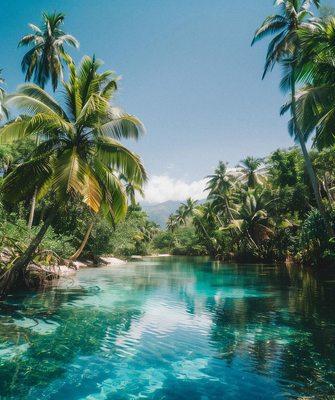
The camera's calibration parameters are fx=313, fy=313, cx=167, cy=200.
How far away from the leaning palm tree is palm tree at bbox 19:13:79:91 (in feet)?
46.0

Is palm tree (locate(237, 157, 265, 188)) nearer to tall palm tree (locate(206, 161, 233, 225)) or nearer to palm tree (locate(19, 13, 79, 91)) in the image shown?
tall palm tree (locate(206, 161, 233, 225))

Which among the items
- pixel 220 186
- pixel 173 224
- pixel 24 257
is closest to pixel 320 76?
pixel 24 257

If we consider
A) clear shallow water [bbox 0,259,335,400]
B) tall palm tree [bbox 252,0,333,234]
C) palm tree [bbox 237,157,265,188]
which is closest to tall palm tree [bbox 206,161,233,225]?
palm tree [bbox 237,157,265,188]

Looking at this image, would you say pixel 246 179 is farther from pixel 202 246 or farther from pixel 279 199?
pixel 202 246

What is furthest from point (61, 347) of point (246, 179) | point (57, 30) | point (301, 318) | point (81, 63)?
point (246, 179)

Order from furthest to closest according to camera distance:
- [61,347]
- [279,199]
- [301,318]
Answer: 1. [279,199]
2. [301,318]
3. [61,347]

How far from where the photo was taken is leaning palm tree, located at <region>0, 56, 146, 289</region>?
10922 mm

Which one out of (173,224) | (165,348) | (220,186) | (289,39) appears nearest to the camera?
(165,348)

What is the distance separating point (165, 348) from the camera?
7996 millimetres

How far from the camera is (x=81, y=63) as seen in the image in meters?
12.6

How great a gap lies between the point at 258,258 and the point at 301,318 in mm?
30343

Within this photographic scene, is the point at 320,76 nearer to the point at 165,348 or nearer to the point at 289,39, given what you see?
the point at 289,39

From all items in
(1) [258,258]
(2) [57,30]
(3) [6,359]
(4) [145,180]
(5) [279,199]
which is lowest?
(3) [6,359]

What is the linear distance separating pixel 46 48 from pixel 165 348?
2458 centimetres
